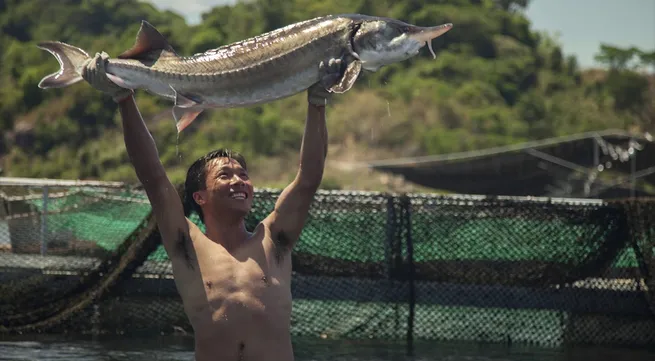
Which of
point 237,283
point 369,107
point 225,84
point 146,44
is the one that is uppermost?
point 369,107

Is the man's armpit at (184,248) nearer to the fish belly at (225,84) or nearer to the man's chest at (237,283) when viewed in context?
the man's chest at (237,283)

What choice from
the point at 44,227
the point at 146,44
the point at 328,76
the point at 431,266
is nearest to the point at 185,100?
the point at 146,44

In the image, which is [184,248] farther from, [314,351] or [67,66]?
[314,351]

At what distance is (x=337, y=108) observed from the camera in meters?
54.8

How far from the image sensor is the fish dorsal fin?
5055 millimetres

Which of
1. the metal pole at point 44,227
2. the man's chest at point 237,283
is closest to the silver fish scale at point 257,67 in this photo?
the man's chest at point 237,283

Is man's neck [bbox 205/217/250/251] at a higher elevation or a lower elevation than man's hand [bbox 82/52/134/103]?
lower

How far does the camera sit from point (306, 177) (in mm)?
5402

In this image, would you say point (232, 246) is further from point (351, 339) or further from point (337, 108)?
point (337, 108)

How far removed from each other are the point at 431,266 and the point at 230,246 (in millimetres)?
4627

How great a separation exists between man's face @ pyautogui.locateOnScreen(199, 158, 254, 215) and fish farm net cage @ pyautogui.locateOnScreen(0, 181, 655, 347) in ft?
14.0

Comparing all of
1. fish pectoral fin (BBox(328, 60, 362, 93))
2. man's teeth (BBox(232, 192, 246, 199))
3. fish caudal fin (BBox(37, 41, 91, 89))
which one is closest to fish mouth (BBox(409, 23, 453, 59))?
fish pectoral fin (BBox(328, 60, 362, 93))

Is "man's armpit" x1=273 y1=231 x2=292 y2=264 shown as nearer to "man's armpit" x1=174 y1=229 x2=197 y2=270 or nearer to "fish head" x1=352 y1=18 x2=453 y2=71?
"man's armpit" x1=174 y1=229 x2=197 y2=270

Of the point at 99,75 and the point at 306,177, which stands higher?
the point at 99,75
